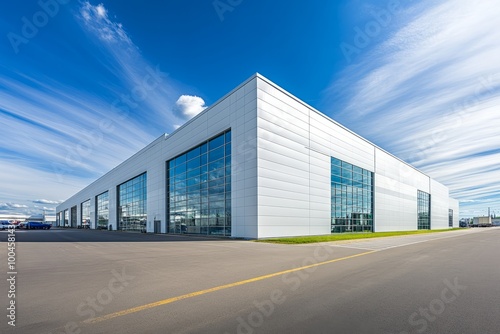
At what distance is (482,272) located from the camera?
8078 mm

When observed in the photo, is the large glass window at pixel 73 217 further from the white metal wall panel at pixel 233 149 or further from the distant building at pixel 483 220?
the distant building at pixel 483 220

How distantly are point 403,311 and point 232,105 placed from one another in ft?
75.2

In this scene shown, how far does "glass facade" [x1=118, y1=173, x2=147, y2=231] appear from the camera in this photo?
43.2 meters

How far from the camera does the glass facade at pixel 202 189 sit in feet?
85.5

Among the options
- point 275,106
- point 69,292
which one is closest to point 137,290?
point 69,292

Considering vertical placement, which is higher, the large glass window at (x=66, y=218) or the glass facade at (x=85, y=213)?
the glass facade at (x=85, y=213)

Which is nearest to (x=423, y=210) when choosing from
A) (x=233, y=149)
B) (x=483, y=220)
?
(x=233, y=149)

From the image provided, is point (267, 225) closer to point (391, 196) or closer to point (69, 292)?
point (69, 292)
